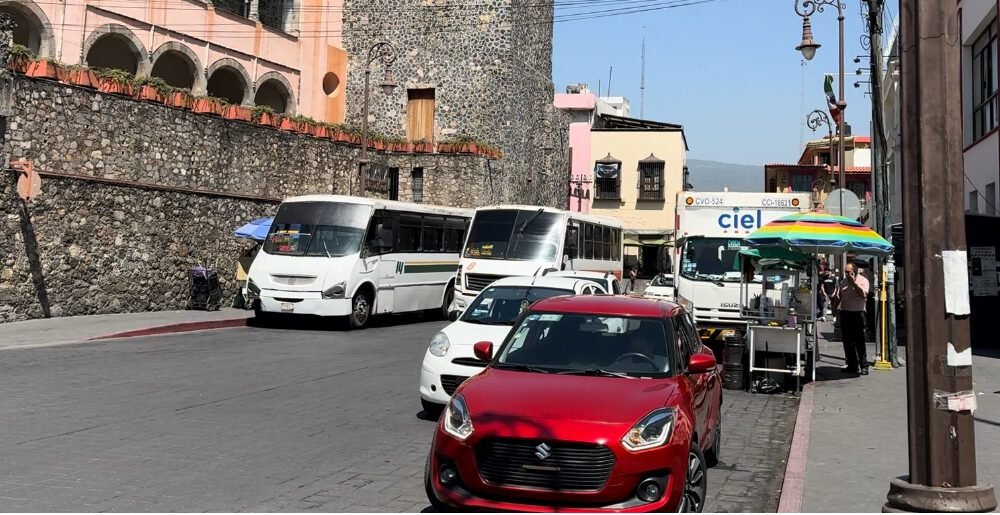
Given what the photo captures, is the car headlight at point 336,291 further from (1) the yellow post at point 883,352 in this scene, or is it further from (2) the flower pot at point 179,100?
(1) the yellow post at point 883,352

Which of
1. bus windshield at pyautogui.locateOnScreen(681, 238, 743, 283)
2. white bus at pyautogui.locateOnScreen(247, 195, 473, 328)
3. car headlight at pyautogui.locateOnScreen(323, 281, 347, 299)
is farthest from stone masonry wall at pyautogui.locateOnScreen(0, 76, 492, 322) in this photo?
bus windshield at pyautogui.locateOnScreen(681, 238, 743, 283)

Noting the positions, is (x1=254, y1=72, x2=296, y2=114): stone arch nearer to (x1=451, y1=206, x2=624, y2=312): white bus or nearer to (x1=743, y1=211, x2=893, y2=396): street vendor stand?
(x1=451, y1=206, x2=624, y2=312): white bus

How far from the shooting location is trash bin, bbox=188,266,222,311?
75.8 feet

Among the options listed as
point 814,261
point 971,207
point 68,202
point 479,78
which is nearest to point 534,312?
point 814,261

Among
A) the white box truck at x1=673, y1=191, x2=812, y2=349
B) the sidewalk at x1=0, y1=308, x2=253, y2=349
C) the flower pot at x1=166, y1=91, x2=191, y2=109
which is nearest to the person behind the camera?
the sidewalk at x1=0, y1=308, x2=253, y2=349

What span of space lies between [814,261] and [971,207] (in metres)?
14.0

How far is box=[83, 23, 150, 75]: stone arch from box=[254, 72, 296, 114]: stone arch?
233 inches

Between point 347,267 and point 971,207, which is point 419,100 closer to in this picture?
point 347,267

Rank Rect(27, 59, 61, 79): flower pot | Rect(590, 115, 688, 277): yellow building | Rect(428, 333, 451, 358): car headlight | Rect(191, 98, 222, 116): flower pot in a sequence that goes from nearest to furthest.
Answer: Rect(428, 333, 451, 358): car headlight
Rect(27, 59, 61, 79): flower pot
Rect(191, 98, 222, 116): flower pot
Rect(590, 115, 688, 277): yellow building

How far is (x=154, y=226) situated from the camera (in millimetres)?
22125

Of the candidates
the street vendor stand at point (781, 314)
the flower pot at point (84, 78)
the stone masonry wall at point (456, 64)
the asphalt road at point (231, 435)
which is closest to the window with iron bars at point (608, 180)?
the stone masonry wall at point (456, 64)

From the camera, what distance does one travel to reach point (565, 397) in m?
5.77

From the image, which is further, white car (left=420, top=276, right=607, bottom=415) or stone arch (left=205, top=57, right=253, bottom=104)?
stone arch (left=205, top=57, right=253, bottom=104)

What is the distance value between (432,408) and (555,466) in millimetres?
4855
